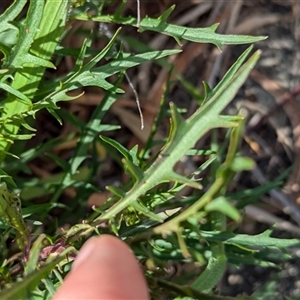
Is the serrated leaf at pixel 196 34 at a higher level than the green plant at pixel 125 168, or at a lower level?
higher

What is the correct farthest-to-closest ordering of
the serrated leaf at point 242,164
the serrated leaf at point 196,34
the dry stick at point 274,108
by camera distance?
the dry stick at point 274,108
the serrated leaf at point 196,34
the serrated leaf at point 242,164

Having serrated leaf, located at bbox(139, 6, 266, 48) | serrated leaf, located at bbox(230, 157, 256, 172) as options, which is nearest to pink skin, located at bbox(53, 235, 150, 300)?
serrated leaf, located at bbox(230, 157, 256, 172)

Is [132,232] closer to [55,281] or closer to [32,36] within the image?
[55,281]

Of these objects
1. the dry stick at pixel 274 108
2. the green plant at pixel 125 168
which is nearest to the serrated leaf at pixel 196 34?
the green plant at pixel 125 168

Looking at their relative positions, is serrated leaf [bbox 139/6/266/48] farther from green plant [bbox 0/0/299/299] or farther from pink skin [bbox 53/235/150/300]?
pink skin [bbox 53/235/150/300]

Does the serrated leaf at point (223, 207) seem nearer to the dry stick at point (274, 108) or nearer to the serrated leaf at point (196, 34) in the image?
the serrated leaf at point (196, 34)

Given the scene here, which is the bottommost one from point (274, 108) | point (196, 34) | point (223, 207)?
point (274, 108)

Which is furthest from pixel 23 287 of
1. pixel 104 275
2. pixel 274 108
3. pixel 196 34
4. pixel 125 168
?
pixel 274 108

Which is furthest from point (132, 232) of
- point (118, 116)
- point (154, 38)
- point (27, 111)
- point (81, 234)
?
point (154, 38)

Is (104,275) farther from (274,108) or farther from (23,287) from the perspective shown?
(274,108)
